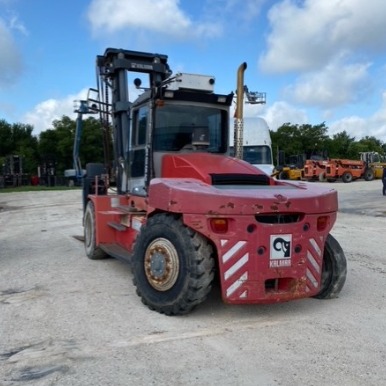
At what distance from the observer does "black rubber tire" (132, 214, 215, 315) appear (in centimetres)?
528

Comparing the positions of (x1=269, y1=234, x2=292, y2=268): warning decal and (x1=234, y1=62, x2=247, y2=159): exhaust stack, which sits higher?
(x1=234, y1=62, x2=247, y2=159): exhaust stack

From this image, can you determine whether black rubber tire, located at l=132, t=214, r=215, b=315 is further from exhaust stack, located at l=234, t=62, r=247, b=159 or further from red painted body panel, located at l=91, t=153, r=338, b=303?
exhaust stack, located at l=234, t=62, r=247, b=159

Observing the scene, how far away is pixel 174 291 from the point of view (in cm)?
545

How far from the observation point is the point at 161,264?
560 cm

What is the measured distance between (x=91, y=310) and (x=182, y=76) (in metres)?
3.25

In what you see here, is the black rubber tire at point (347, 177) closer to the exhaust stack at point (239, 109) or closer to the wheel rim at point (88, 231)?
the wheel rim at point (88, 231)

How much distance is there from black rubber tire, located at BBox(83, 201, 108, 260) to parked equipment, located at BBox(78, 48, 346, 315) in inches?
35.7

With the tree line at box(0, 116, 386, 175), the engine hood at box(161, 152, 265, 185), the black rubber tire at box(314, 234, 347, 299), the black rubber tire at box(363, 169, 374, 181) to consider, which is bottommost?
the black rubber tire at box(314, 234, 347, 299)

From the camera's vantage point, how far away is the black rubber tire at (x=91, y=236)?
864 centimetres

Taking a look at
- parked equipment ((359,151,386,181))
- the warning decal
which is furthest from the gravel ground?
parked equipment ((359,151,386,181))

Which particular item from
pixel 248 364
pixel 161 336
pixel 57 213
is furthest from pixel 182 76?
pixel 57 213

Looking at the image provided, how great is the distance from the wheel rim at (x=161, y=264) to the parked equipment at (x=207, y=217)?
0.01m

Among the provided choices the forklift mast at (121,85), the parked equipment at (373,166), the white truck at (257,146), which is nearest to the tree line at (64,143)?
the parked equipment at (373,166)

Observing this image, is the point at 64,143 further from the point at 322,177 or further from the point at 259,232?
the point at 259,232
